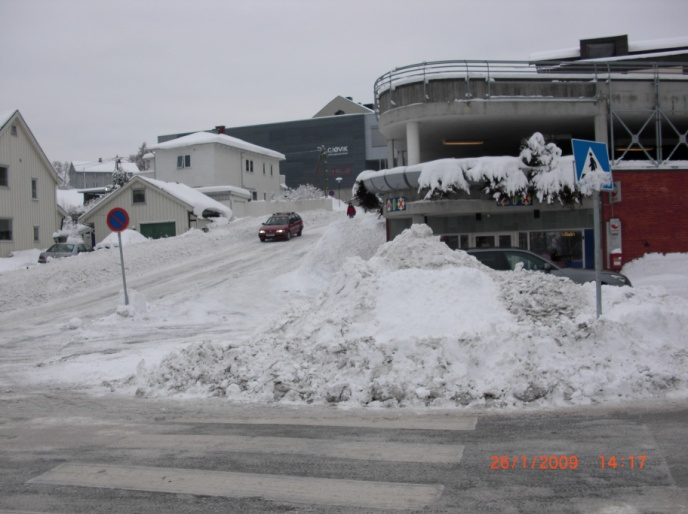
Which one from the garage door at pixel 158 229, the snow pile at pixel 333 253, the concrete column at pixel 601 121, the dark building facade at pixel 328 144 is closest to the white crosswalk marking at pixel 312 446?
the snow pile at pixel 333 253

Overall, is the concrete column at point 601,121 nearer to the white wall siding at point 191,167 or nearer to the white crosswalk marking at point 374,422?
the white crosswalk marking at point 374,422

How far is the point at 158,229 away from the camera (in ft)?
139

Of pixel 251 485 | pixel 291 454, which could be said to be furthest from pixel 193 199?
pixel 251 485

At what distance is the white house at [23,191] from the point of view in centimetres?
3738

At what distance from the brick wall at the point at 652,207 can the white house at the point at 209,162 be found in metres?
36.5

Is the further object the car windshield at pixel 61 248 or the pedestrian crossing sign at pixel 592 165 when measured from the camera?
the car windshield at pixel 61 248

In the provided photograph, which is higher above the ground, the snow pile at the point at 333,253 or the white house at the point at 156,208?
the white house at the point at 156,208

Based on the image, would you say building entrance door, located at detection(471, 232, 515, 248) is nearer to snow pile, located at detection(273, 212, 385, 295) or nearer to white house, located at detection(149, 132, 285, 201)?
snow pile, located at detection(273, 212, 385, 295)

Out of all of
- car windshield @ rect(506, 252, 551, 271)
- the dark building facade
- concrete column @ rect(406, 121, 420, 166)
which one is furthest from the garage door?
the dark building facade

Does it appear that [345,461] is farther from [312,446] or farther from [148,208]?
[148,208]

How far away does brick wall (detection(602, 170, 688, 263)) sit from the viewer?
23969mm

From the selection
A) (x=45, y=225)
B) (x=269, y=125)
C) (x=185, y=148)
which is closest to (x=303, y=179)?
(x=269, y=125)

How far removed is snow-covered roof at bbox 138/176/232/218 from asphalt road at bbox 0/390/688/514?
35.0 m

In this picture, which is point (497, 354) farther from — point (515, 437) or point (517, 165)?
point (517, 165)
